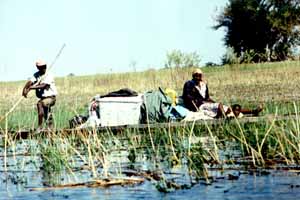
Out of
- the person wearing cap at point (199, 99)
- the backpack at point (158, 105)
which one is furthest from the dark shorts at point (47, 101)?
the person wearing cap at point (199, 99)

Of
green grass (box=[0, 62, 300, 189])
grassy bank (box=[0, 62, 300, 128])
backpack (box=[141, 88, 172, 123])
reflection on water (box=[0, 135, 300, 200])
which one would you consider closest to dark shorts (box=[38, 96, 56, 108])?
green grass (box=[0, 62, 300, 189])

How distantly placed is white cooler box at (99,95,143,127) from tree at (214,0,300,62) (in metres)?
29.2

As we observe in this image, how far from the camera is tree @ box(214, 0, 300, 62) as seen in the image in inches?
1713

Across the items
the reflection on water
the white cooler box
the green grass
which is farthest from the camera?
the white cooler box

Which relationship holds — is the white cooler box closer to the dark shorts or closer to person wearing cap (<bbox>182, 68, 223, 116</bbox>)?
person wearing cap (<bbox>182, 68, 223, 116</bbox>)

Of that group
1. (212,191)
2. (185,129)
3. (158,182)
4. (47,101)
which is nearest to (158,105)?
(185,129)

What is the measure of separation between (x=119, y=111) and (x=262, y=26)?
30.8m

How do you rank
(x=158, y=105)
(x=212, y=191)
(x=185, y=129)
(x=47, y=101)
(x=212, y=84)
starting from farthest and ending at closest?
(x=212, y=84) < (x=47, y=101) < (x=158, y=105) < (x=185, y=129) < (x=212, y=191)

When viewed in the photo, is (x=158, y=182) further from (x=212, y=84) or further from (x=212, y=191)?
(x=212, y=84)

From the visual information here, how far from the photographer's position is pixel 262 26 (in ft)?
145

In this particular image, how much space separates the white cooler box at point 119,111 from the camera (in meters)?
14.3

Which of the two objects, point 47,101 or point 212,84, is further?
point 212,84

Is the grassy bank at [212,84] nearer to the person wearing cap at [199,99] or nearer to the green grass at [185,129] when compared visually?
the green grass at [185,129]

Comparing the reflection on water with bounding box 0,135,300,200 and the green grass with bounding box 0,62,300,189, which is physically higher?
the green grass with bounding box 0,62,300,189
